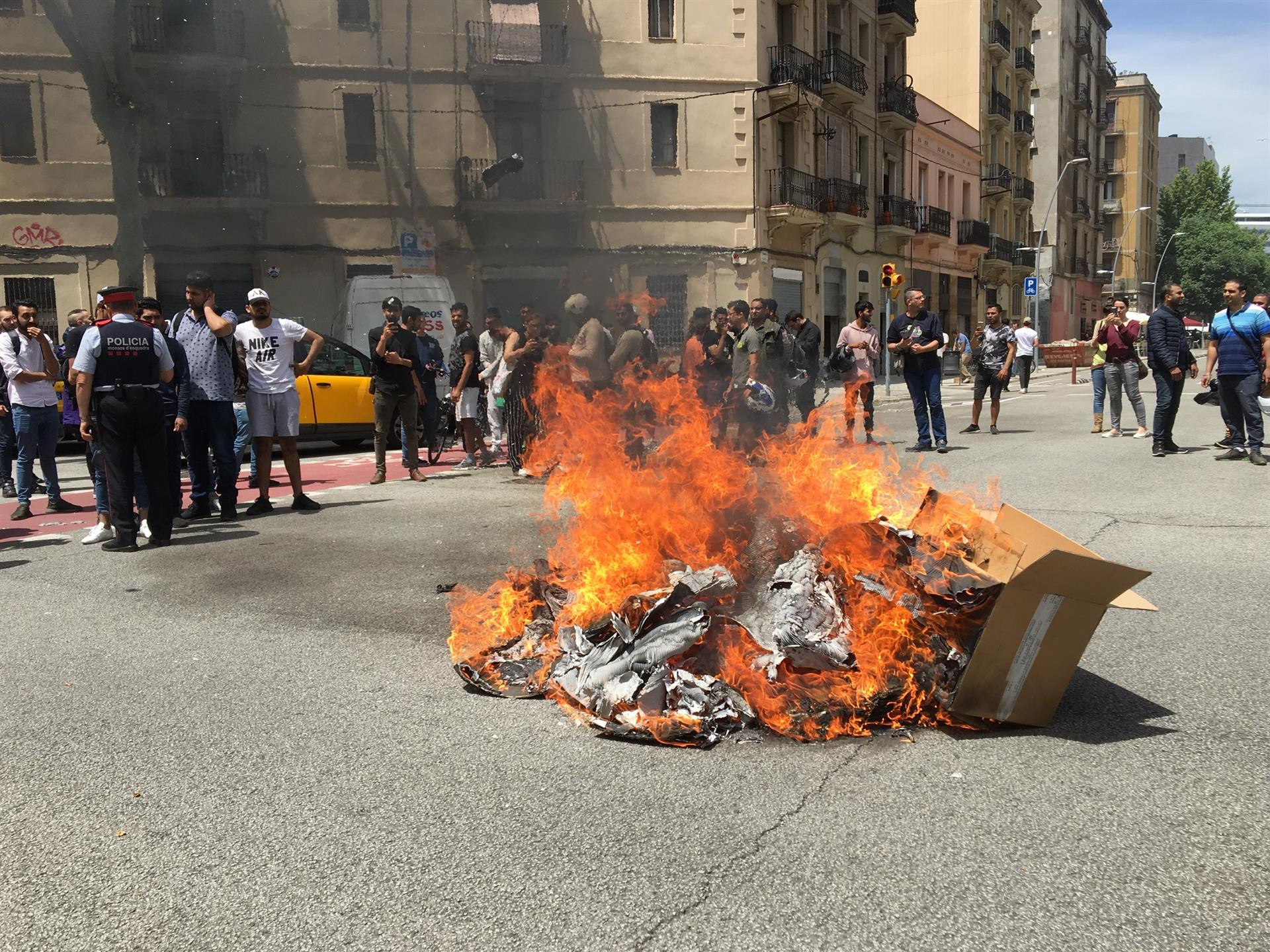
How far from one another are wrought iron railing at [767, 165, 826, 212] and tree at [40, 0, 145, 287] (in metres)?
18.9

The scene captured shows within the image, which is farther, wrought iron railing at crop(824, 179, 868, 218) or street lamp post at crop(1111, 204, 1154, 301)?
street lamp post at crop(1111, 204, 1154, 301)

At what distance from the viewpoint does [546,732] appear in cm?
371

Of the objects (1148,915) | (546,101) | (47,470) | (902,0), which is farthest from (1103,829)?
(902,0)

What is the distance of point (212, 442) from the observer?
823 cm

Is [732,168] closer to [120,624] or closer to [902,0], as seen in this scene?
[120,624]

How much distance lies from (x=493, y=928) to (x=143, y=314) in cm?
743

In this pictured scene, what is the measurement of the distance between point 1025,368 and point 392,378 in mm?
19334

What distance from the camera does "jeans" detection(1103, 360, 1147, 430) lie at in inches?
477

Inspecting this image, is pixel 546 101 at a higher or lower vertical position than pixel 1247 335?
higher

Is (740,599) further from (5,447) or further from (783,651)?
(5,447)

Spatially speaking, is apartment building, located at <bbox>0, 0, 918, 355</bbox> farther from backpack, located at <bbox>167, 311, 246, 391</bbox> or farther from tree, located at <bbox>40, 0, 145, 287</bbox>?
backpack, located at <bbox>167, 311, 246, 391</bbox>

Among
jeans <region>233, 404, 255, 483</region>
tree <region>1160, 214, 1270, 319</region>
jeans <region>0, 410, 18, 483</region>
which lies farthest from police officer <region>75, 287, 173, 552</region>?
tree <region>1160, 214, 1270, 319</region>

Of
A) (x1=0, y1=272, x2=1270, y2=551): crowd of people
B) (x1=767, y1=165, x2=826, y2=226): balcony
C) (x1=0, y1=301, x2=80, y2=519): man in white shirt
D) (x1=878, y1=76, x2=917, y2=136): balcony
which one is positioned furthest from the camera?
(x1=878, y1=76, x2=917, y2=136): balcony

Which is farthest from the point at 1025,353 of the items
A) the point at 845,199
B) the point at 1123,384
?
the point at 1123,384
